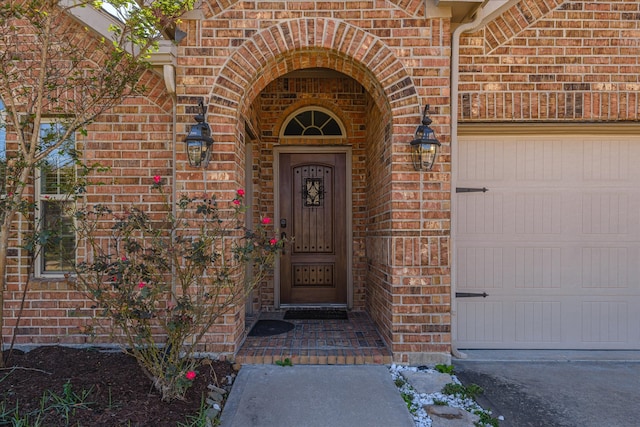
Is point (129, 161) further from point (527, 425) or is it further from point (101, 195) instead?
point (527, 425)

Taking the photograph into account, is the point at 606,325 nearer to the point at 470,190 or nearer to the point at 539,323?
the point at 539,323

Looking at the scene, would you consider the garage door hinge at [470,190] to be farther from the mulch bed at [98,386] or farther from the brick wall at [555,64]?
the mulch bed at [98,386]

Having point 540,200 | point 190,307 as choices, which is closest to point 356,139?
point 540,200

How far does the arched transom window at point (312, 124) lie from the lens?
5.33m

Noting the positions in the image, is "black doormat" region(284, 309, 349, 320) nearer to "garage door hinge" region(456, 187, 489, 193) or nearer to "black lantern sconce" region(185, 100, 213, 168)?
"garage door hinge" region(456, 187, 489, 193)

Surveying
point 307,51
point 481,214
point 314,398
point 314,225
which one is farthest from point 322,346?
point 307,51

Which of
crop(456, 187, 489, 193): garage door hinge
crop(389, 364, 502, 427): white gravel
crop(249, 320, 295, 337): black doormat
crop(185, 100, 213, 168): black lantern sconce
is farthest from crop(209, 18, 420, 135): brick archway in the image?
crop(389, 364, 502, 427): white gravel

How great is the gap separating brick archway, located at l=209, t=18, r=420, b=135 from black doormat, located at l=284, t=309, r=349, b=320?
7.84 ft

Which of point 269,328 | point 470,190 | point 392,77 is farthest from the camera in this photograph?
point 269,328

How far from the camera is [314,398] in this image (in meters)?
2.94

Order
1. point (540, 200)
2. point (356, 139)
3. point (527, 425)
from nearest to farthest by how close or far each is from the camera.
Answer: point (527, 425) → point (540, 200) → point (356, 139)

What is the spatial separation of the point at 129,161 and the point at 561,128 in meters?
4.19

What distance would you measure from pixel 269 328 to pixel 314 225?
5.05 ft

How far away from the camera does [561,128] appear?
13.1 ft
